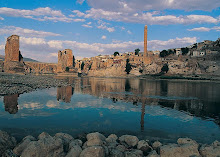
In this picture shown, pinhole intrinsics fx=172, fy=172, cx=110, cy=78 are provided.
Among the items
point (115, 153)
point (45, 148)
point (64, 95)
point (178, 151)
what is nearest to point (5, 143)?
point (45, 148)

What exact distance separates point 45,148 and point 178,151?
15.8ft

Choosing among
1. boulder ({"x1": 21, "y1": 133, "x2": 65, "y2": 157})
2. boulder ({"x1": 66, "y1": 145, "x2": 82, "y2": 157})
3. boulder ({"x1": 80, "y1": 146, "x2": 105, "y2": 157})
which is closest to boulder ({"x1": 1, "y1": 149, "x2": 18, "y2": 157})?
boulder ({"x1": 21, "y1": 133, "x2": 65, "y2": 157})

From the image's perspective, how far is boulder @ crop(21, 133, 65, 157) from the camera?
18.7 ft

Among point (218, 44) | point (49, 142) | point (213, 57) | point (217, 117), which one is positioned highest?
point (218, 44)

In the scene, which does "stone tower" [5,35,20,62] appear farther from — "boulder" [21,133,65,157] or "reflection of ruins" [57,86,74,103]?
"boulder" [21,133,65,157]

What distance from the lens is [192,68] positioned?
81625 mm

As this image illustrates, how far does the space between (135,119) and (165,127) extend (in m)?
2.28

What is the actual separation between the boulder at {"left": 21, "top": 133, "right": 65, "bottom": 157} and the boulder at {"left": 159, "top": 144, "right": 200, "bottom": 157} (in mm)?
3732

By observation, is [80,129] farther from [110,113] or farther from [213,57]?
[213,57]

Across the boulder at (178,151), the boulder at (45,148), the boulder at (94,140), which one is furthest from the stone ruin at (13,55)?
the boulder at (178,151)

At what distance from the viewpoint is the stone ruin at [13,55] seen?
63.6 meters

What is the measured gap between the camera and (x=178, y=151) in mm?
6426

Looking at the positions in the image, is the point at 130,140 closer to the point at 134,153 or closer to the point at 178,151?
the point at 134,153

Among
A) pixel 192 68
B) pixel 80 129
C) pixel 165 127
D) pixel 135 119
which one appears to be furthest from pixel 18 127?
pixel 192 68
